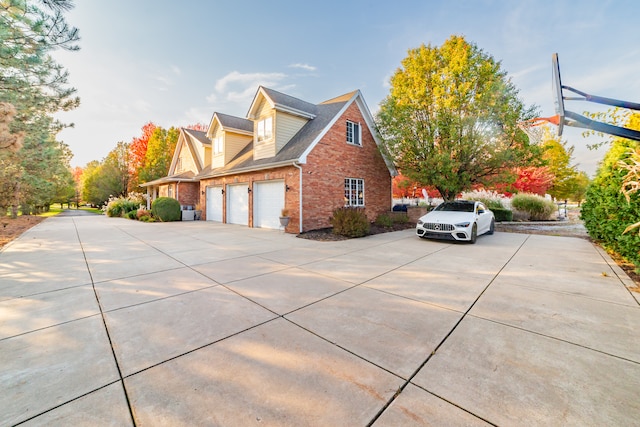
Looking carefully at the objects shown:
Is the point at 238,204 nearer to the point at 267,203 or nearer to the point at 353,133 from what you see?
the point at 267,203

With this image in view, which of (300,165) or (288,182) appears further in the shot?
(288,182)

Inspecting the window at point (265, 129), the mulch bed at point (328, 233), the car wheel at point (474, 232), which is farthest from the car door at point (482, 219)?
the window at point (265, 129)

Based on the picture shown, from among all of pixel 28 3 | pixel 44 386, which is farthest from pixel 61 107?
pixel 44 386

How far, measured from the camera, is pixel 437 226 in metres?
8.62

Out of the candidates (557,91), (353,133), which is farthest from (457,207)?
(353,133)

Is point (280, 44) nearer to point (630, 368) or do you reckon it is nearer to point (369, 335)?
point (369, 335)

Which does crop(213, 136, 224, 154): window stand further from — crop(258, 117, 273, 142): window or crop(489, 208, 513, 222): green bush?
crop(489, 208, 513, 222): green bush

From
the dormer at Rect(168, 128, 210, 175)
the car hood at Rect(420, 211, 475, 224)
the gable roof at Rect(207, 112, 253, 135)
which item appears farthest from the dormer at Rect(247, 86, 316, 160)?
the dormer at Rect(168, 128, 210, 175)

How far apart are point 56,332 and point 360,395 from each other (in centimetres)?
343

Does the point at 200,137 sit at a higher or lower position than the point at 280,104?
higher

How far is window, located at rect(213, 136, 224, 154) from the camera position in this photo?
56.7 feet

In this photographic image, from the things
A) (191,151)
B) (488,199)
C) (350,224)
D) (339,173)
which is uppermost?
(191,151)

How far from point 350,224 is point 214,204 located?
11401 mm

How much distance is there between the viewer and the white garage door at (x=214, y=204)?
1655cm
